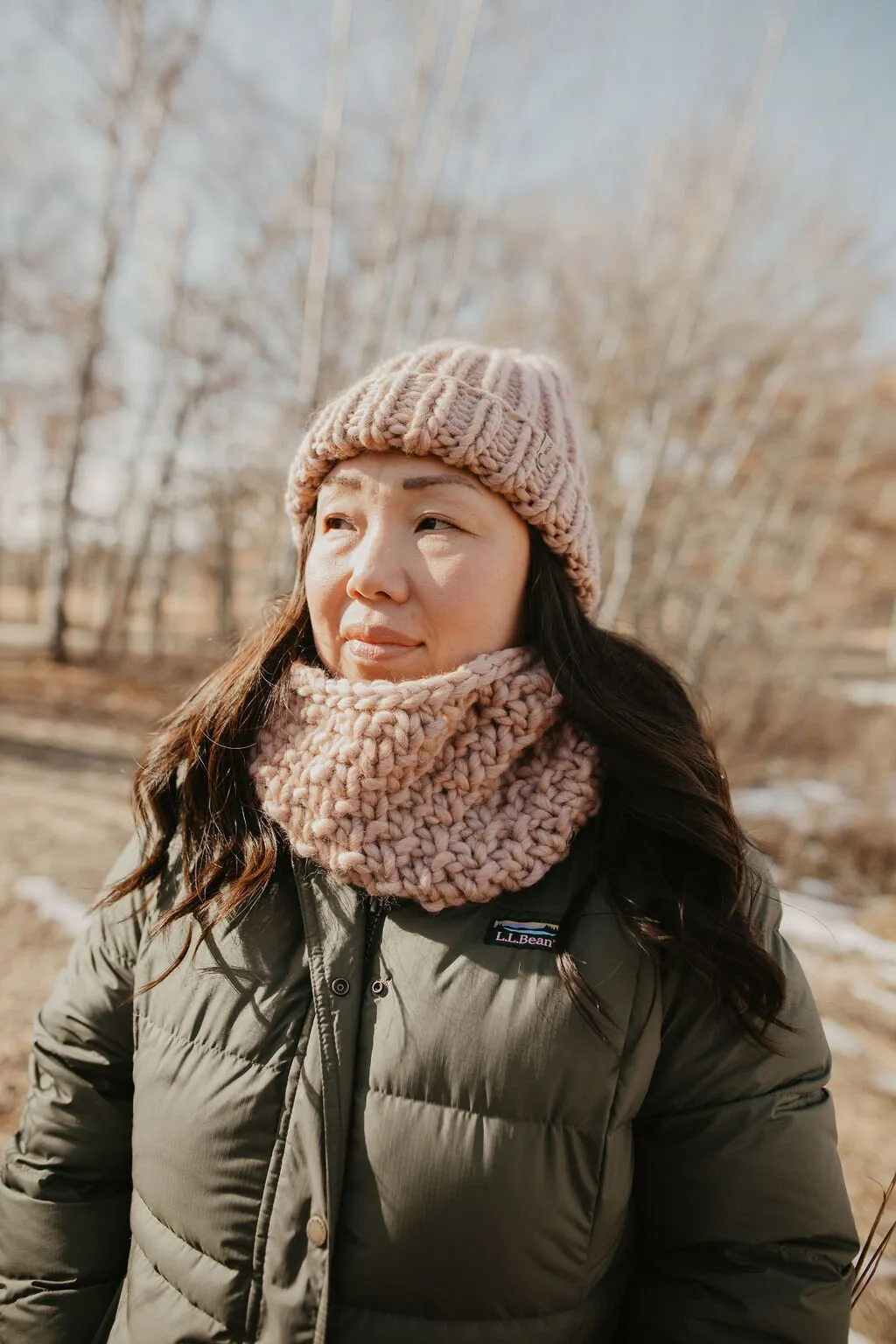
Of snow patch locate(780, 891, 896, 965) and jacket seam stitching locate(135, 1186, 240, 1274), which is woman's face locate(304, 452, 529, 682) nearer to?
jacket seam stitching locate(135, 1186, 240, 1274)

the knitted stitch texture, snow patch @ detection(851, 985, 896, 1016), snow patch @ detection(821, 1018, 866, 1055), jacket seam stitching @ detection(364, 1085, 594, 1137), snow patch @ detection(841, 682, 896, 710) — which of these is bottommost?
snow patch @ detection(841, 682, 896, 710)

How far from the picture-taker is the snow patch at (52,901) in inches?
148

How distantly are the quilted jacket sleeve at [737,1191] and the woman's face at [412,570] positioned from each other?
652 millimetres

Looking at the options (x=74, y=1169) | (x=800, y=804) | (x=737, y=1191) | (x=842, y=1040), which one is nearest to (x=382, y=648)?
(x=737, y=1191)

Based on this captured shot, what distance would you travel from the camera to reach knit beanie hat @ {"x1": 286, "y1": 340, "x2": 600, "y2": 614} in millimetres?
1259

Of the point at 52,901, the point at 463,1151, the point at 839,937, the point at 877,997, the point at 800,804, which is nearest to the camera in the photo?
the point at 463,1151

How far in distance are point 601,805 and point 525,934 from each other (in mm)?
275

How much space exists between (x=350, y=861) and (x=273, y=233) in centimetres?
1123

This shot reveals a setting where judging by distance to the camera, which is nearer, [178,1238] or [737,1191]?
[737,1191]

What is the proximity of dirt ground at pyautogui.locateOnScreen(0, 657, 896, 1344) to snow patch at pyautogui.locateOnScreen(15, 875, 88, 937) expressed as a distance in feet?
0.10

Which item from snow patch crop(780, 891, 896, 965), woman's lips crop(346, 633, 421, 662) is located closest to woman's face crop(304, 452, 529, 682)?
woman's lips crop(346, 633, 421, 662)

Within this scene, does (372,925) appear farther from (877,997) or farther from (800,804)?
(800,804)

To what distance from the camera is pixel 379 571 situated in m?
1.21

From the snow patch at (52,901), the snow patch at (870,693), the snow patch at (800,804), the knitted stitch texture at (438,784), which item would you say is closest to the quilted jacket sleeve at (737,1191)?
the knitted stitch texture at (438,784)
